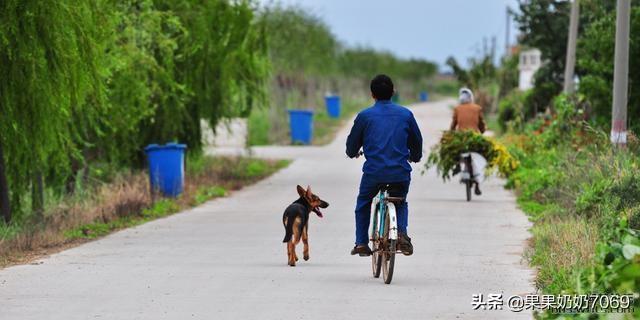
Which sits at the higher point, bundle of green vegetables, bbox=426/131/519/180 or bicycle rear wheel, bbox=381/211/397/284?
bicycle rear wheel, bbox=381/211/397/284

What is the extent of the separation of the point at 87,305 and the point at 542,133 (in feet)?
72.6

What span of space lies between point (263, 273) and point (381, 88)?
214 cm

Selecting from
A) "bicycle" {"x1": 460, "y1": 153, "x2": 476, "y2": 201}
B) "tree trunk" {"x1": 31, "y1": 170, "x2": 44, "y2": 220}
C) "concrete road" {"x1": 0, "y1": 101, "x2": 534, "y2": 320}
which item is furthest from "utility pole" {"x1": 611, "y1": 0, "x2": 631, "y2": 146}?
"tree trunk" {"x1": 31, "y1": 170, "x2": 44, "y2": 220}

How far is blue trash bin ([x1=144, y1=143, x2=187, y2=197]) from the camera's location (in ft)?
79.3

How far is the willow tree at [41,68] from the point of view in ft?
56.9

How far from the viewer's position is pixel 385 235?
42.0 feet

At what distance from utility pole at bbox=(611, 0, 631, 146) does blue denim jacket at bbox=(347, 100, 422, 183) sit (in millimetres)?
9111

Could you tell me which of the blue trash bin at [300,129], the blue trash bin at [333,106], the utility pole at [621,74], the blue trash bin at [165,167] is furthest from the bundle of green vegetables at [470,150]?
the blue trash bin at [333,106]

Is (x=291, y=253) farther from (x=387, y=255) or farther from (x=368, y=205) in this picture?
(x=387, y=255)

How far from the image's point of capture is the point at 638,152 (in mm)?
22172

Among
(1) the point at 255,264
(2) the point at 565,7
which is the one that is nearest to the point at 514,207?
(1) the point at 255,264

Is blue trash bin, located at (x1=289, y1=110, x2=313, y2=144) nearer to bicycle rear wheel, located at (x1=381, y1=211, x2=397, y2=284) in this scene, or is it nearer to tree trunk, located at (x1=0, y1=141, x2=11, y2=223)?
tree trunk, located at (x1=0, y1=141, x2=11, y2=223)

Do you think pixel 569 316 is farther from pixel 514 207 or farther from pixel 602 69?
pixel 602 69

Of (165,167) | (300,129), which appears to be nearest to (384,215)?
(165,167)
